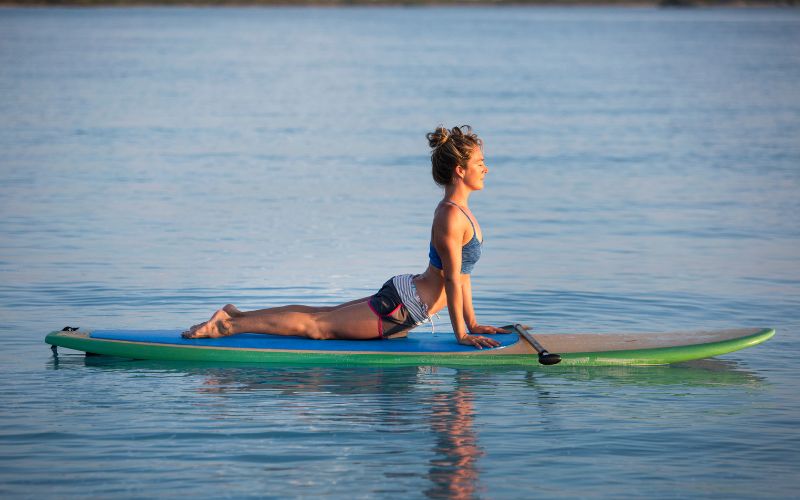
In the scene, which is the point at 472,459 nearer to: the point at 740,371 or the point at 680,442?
the point at 680,442

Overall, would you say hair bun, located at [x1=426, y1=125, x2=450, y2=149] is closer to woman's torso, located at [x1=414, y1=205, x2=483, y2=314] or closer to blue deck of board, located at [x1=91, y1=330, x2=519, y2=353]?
woman's torso, located at [x1=414, y1=205, x2=483, y2=314]

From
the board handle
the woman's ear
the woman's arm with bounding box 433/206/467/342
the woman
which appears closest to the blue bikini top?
the woman

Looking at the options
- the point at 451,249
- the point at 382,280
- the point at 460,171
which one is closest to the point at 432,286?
the point at 451,249

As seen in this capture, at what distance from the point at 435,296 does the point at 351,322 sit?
0.57 meters

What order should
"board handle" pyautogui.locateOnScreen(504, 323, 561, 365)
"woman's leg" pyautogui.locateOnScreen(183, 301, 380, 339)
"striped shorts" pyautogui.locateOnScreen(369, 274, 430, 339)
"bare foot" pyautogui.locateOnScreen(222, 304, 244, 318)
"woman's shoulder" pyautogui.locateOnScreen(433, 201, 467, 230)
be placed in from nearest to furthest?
"woman's shoulder" pyautogui.locateOnScreen(433, 201, 467, 230)
"board handle" pyautogui.locateOnScreen(504, 323, 561, 365)
"striped shorts" pyautogui.locateOnScreen(369, 274, 430, 339)
"woman's leg" pyautogui.locateOnScreen(183, 301, 380, 339)
"bare foot" pyautogui.locateOnScreen(222, 304, 244, 318)

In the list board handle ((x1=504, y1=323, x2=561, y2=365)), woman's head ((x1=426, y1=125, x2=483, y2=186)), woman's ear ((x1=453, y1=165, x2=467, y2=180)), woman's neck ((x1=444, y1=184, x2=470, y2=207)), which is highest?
woman's head ((x1=426, y1=125, x2=483, y2=186))

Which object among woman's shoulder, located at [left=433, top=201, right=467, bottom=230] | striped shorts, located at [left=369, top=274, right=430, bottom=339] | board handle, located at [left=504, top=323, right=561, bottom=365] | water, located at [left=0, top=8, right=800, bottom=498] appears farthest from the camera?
striped shorts, located at [left=369, top=274, right=430, bottom=339]

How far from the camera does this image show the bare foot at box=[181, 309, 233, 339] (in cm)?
780

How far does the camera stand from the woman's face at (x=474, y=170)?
7.48 m

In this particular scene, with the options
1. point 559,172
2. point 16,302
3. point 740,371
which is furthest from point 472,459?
point 559,172

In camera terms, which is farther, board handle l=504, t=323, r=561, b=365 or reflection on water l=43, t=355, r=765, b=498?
board handle l=504, t=323, r=561, b=365

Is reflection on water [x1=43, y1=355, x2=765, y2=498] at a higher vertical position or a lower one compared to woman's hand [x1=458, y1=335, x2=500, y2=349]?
lower

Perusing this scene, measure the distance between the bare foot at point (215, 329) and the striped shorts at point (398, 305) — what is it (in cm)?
97

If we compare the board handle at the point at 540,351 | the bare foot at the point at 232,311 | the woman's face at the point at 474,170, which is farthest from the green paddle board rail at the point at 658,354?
the bare foot at the point at 232,311
